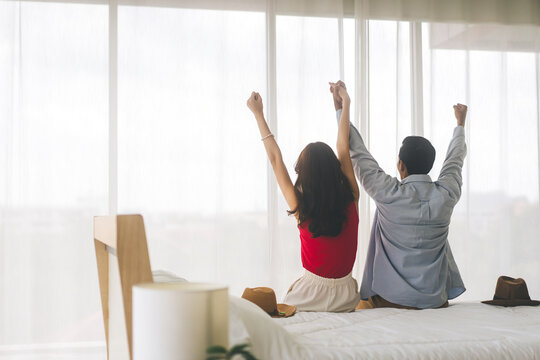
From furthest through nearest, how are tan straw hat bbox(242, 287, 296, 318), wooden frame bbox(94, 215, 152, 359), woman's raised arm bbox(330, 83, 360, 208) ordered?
woman's raised arm bbox(330, 83, 360, 208) < tan straw hat bbox(242, 287, 296, 318) < wooden frame bbox(94, 215, 152, 359)

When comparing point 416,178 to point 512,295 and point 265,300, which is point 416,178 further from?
point 265,300

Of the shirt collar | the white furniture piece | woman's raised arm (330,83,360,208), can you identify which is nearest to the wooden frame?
the white furniture piece

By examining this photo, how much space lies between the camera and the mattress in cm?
128

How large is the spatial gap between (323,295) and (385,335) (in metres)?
0.51

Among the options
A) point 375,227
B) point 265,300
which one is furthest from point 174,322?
point 375,227

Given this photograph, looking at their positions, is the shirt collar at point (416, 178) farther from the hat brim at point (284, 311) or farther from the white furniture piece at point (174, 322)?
the white furniture piece at point (174, 322)

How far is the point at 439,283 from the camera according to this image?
2070 millimetres

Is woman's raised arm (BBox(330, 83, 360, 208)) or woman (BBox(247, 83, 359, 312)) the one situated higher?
woman's raised arm (BBox(330, 83, 360, 208))

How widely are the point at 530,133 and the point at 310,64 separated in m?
1.46

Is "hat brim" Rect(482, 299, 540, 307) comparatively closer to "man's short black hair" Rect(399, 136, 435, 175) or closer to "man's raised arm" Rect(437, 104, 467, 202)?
"man's raised arm" Rect(437, 104, 467, 202)

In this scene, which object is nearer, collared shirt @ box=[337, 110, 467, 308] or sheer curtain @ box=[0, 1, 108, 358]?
collared shirt @ box=[337, 110, 467, 308]

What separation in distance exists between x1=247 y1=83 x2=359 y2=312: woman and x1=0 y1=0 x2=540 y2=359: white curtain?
95 centimetres

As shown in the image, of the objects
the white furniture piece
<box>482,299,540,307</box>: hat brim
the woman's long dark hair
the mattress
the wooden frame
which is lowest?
<box>482,299,540,307</box>: hat brim

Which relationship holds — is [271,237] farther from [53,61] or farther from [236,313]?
[236,313]
